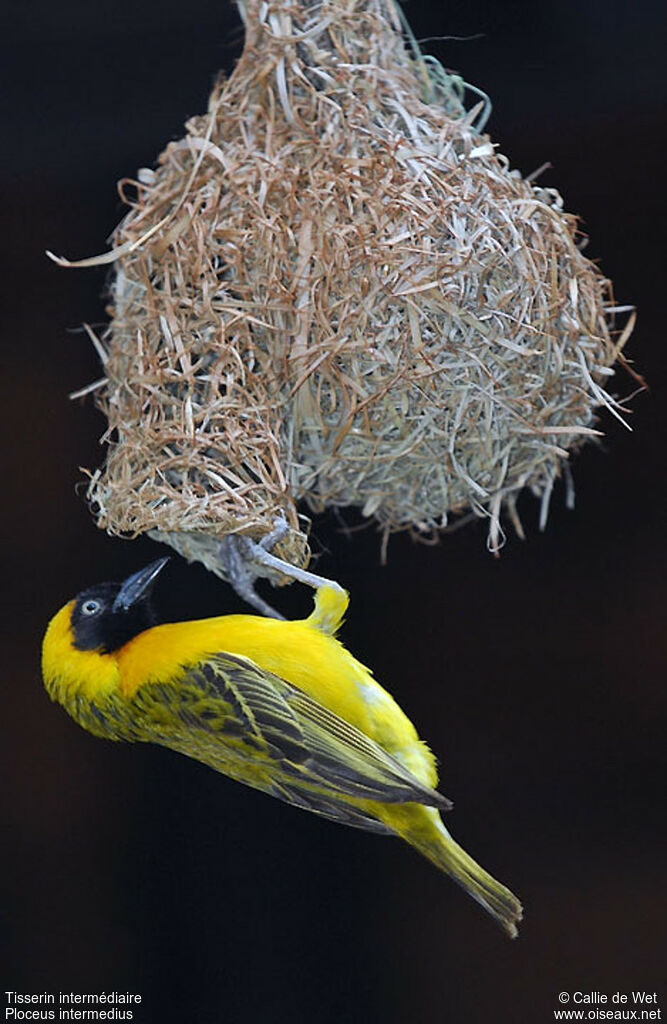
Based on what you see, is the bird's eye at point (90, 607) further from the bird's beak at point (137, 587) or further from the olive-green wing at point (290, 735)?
the olive-green wing at point (290, 735)

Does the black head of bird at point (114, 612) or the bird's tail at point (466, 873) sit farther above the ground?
the black head of bird at point (114, 612)

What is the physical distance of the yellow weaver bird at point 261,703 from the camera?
1.40m

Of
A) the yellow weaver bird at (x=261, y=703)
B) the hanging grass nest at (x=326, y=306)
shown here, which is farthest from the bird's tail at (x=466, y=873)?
the hanging grass nest at (x=326, y=306)

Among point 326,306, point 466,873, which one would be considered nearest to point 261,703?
point 466,873

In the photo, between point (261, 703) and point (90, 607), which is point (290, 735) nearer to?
point (261, 703)

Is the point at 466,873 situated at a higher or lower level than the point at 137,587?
lower

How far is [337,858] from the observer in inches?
91.0

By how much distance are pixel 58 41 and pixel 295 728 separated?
1.44 metres

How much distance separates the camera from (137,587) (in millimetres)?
1448

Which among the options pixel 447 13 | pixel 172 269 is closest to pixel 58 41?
pixel 447 13

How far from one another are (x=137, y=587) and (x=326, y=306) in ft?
1.40

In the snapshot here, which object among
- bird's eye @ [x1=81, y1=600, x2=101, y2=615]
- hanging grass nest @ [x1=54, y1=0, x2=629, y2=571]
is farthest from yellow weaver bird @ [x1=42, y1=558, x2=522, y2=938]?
hanging grass nest @ [x1=54, y1=0, x2=629, y2=571]

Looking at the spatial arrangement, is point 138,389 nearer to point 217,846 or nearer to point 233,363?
point 233,363

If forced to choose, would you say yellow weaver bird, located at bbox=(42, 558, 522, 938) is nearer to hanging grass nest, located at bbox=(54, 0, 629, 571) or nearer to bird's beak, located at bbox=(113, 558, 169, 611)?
bird's beak, located at bbox=(113, 558, 169, 611)
